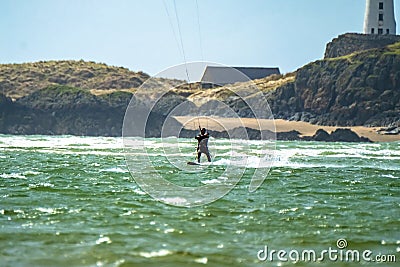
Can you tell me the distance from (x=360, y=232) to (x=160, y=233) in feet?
14.8

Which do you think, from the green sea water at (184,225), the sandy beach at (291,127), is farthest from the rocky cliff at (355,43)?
the green sea water at (184,225)

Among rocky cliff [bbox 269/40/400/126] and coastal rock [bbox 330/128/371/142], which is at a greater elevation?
rocky cliff [bbox 269/40/400/126]

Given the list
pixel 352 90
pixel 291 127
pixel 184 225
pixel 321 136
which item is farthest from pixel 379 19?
pixel 184 225

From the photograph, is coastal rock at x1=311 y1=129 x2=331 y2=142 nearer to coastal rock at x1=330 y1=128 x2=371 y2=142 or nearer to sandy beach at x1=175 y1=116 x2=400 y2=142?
coastal rock at x1=330 y1=128 x2=371 y2=142

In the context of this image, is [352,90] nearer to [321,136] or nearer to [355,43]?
[321,136]

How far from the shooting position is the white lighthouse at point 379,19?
472 ft

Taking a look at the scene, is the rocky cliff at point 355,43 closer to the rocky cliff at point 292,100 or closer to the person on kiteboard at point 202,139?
the rocky cliff at point 292,100

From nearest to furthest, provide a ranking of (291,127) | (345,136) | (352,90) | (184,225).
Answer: (184,225)
(345,136)
(352,90)
(291,127)

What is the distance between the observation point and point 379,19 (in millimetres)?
148125

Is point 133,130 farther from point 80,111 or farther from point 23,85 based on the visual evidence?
point 23,85

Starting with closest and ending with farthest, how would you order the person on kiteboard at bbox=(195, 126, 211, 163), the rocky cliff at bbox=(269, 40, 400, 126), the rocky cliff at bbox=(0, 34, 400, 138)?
1. the person on kiteboard at bbox=(195, 126, 211, 163)
2. the rocky cliff at bbox=(269, 40, 400, 126)
3. the rocky cliff at bbox=(0, 34, 400, 138)

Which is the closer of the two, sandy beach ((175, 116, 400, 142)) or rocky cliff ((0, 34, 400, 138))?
sandy beach ((175, 116, 400, 142))

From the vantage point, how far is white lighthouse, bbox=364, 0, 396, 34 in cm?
14400

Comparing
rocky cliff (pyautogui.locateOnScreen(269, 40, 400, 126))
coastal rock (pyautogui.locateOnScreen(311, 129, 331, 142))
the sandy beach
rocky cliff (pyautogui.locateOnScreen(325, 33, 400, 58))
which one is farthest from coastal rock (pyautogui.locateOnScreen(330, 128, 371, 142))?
rocky cliff (pyautogui.locateOnScreen(325, 33, 400, 58))
